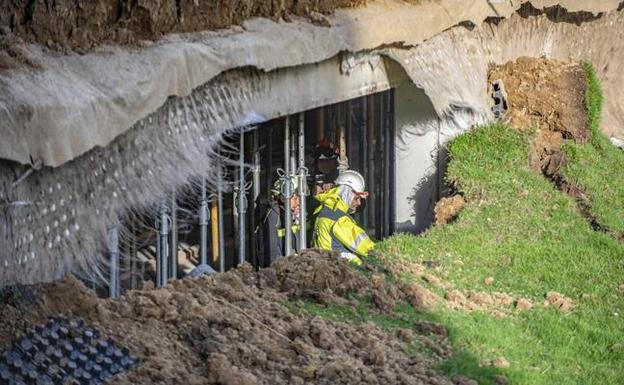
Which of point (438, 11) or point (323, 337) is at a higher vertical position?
point (438, 11)

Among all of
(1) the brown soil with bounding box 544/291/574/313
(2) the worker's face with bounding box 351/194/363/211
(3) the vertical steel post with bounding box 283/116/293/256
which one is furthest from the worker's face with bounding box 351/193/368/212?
(1) the brown soil with bounding box 544/291/574/313

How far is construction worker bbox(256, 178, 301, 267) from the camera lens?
9.12 m

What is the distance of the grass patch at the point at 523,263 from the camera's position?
7.10m

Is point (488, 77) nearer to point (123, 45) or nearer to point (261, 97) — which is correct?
point (261, 97)

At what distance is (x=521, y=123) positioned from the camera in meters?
11.7

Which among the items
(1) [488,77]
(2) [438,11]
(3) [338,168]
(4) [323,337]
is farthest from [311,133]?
(4) [323,337]

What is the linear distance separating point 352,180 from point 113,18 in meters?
4.12

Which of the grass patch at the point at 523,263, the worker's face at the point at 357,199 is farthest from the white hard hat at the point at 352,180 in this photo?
the grass patch at the point at 523,263

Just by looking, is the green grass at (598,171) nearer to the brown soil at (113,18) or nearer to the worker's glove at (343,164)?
the worker's glove at (343,164)

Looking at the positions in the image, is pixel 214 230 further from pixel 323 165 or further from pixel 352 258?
pixel 323 165

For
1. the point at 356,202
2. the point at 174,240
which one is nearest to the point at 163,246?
the point at 174,240

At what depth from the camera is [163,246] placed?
7.04 meters

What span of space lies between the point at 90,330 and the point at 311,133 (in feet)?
16.9

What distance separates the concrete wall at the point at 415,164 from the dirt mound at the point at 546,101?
2.93 feet
